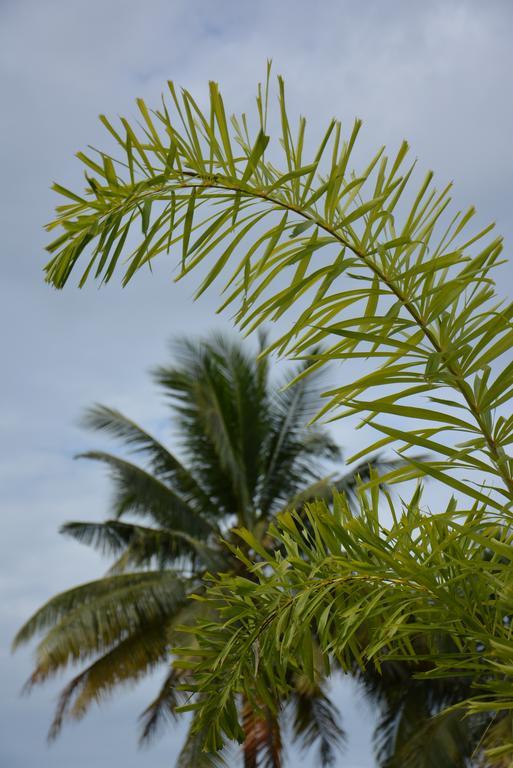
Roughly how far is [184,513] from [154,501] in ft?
1.68

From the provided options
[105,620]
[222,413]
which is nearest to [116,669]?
[105,620]

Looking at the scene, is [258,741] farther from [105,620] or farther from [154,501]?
[154,501]

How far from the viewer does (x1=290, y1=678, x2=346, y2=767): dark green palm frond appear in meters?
15.0

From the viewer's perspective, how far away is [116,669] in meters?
14.5

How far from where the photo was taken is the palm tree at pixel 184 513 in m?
14.3

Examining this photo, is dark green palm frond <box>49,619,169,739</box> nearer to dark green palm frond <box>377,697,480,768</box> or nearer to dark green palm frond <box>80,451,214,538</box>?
dark green palm frond <box>80,451,214,538</box>

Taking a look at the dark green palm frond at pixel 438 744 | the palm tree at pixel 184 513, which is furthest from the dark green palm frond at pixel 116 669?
the dark green palm frond at pixel 438 744

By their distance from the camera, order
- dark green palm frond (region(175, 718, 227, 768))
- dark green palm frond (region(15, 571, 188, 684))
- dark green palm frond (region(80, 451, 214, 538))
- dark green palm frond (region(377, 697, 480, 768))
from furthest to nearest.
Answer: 1. dark green palm frond (region(80, 451, 214, 538))
2. dark green palm frond (region(15, 571, 188, 684))
3. dark green palm frond (region(377, 697, 480, 768))
4. dark green palm frond (region(175, 718, 227, 768))

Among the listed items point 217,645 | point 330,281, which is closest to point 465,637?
point 217,645

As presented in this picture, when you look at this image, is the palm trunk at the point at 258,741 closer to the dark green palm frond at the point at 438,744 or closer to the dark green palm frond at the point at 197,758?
the dark green palm frond at the point at 197,758

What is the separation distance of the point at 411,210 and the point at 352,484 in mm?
12154

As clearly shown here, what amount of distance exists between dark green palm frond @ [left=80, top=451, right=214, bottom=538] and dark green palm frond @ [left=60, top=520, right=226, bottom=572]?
0.23m

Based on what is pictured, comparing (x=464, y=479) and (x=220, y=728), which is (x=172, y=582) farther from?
(x=464, y=479)

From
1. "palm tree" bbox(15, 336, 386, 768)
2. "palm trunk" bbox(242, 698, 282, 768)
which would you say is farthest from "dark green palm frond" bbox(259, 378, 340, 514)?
"palm trunk" bbox(242, 698, 282, 768)
